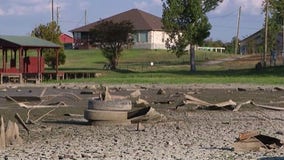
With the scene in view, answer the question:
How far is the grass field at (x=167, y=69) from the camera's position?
4716 centimetres

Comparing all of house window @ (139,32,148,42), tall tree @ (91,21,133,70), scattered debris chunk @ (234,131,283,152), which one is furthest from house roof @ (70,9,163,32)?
scattered debris chunk @ (234,131,283,152)

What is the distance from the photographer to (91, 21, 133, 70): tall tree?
2638 inches

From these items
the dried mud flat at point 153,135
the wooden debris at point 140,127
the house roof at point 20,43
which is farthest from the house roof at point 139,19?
the wooden debris at point 140,127

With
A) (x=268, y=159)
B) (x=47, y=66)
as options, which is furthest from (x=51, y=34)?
(x=268, y=159)

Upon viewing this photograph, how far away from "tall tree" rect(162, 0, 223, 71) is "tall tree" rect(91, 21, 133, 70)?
459 cm

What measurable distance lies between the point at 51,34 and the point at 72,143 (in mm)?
58136

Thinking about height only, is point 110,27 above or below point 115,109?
above

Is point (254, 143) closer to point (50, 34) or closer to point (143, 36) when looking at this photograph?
point (50, 34)

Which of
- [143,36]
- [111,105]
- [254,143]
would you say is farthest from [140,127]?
[143,36]

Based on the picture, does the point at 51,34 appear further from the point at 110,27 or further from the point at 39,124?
the point at 39,124

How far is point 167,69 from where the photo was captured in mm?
65000

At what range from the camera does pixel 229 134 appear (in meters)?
15.9

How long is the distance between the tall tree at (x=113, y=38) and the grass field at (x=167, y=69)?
1664 mm

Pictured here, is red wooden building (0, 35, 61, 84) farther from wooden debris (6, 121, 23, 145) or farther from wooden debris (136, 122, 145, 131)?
wooden debris (6, 121, 23, 145)
